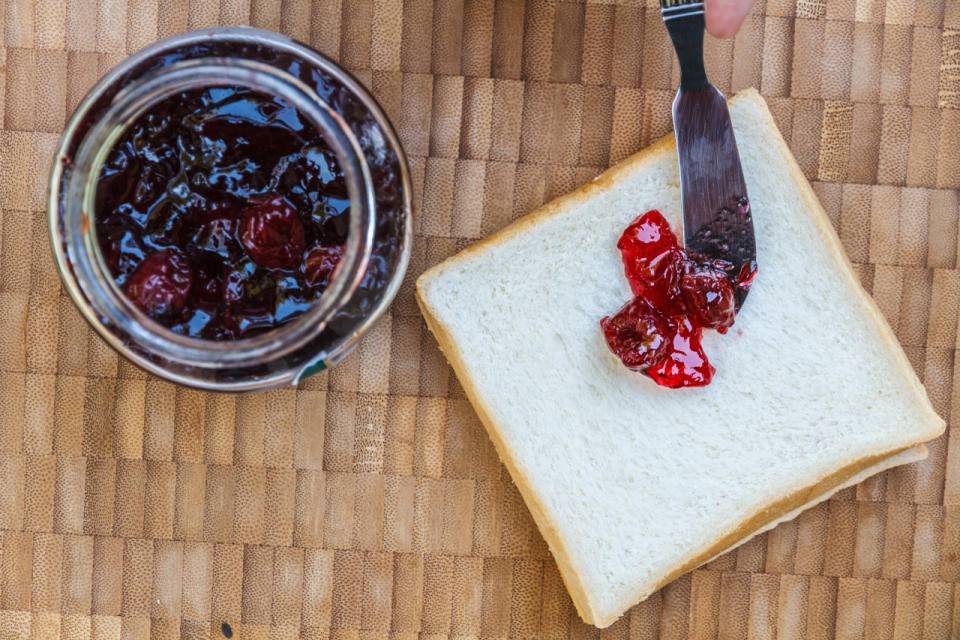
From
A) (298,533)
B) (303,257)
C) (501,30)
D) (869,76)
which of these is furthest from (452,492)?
(869,76)

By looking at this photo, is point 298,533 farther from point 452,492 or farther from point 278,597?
point 452,492

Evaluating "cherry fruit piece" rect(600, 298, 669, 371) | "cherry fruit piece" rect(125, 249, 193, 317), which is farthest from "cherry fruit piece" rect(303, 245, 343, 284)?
"cherry fruit piece" rect(600, 298, 669, 371)

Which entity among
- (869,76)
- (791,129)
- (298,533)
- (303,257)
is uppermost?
(869,76)

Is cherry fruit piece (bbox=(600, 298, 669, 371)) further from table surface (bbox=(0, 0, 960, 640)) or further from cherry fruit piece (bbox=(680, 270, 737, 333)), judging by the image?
table surface (bbox=(0, 0, 960, 640))

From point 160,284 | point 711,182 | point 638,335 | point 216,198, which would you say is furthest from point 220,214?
point 711,182

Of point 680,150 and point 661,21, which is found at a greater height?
point 661,21

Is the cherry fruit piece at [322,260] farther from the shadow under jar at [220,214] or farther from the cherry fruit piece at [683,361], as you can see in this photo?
the cherry fruit piece at [683,361]
